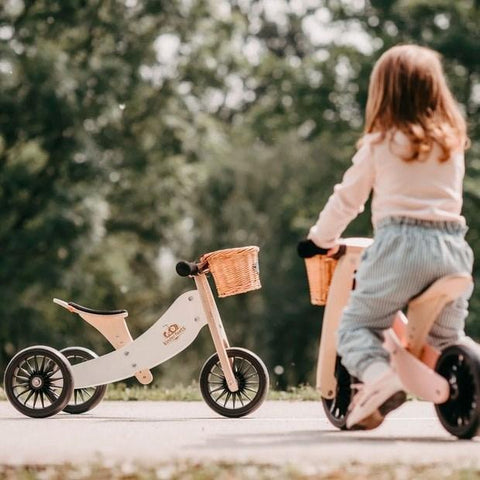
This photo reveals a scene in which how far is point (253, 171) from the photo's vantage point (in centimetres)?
2841

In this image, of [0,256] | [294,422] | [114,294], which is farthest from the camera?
[114,294]

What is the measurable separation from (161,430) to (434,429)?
138 centimetres

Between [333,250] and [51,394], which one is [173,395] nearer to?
[51,394]

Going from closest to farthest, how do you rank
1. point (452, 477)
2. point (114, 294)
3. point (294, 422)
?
point (452, 477) → point (294, 422) → point (114, 294)

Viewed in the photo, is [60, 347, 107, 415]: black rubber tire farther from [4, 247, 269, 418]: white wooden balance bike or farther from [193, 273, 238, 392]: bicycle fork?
[193, 273, 238, 392]: bicycle fork

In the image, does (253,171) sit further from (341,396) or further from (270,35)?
(341,396)

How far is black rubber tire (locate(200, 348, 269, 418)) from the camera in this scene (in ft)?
24.7

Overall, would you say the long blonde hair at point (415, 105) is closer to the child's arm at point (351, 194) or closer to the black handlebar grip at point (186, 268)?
the child's arm at point (351, 194)

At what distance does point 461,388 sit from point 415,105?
125 cm

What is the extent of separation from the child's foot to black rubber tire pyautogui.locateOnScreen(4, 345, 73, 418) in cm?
225

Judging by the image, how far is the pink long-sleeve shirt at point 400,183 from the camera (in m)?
5.53

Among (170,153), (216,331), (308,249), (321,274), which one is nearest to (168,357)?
(216,331)

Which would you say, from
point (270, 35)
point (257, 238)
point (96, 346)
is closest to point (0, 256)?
point (96, 346)

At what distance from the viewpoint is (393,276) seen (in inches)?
216
